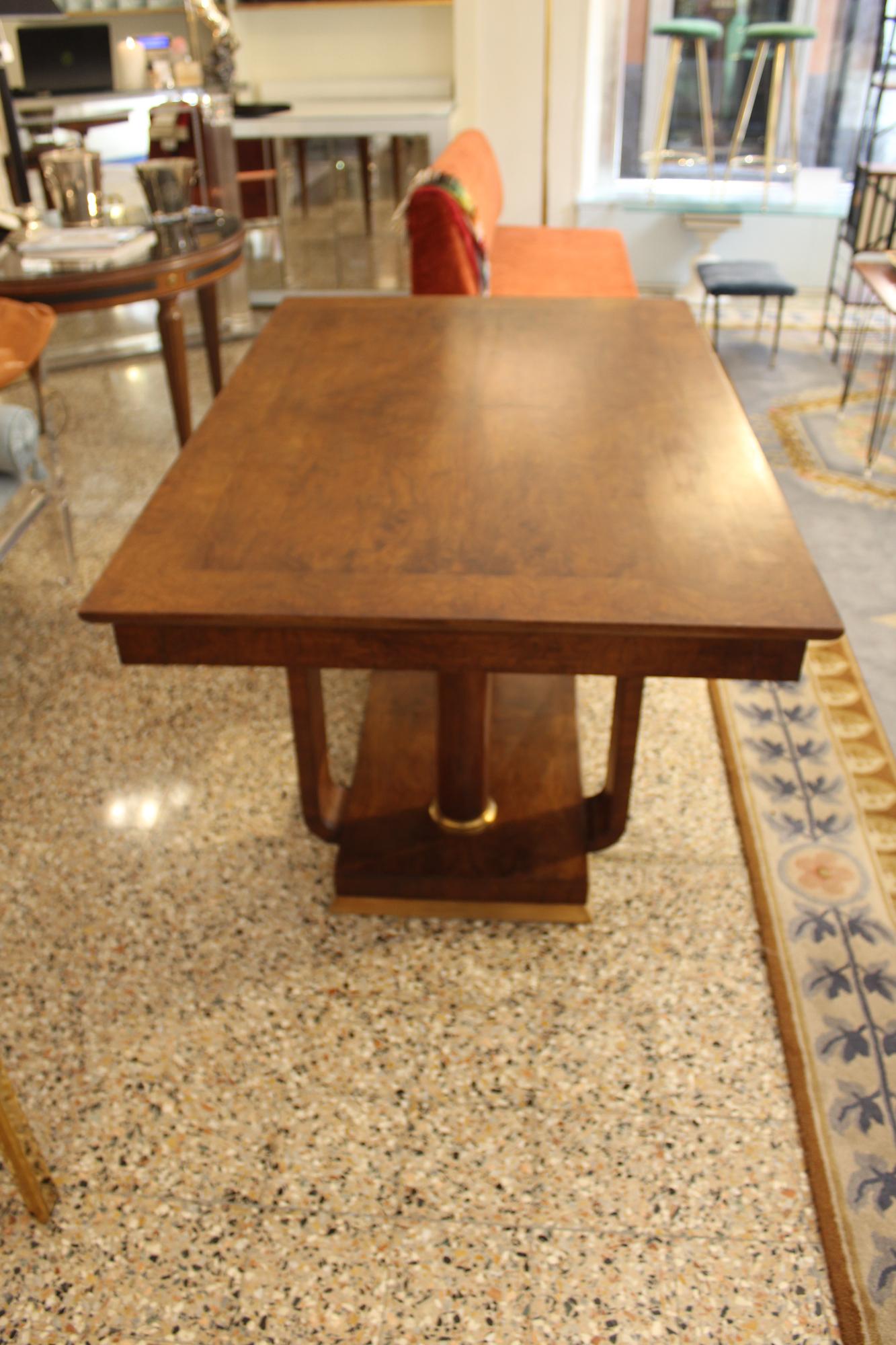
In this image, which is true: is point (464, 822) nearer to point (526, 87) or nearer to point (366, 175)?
point (366, 175)

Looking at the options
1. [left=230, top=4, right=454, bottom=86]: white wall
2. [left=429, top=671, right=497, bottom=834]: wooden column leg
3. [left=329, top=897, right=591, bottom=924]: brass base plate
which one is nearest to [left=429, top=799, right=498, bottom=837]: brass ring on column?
[left=429, top=671, right=497, bottom=834]: wooden column leg

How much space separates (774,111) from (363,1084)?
5.31 meters

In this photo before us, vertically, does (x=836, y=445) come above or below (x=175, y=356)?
below

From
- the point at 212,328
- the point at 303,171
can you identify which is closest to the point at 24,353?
the point at 212,328

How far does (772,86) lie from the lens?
531cm

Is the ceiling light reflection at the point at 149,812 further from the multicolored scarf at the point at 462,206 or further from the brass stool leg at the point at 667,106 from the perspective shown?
the brass stool leg at the point at 667,106

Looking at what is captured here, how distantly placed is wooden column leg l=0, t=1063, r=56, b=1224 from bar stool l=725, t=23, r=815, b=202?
4972 mm

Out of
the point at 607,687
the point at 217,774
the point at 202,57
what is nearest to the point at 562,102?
the point at 202,57

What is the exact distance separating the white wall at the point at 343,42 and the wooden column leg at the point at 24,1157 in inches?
206

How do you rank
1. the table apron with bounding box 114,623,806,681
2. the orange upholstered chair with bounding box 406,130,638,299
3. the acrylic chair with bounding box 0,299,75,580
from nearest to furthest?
the table apron with bounding box 114,623,806,681 → the acrylic chair with bounding box 0,299,75,580 → the orange upholstered chair with bounding box 406,130,638,299

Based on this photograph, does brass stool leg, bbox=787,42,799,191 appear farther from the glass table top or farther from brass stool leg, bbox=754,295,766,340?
the glass table top

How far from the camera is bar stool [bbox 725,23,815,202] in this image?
15.9 ft

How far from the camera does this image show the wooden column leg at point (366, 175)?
15.7 feet

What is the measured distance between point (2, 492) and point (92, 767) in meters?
0.59
